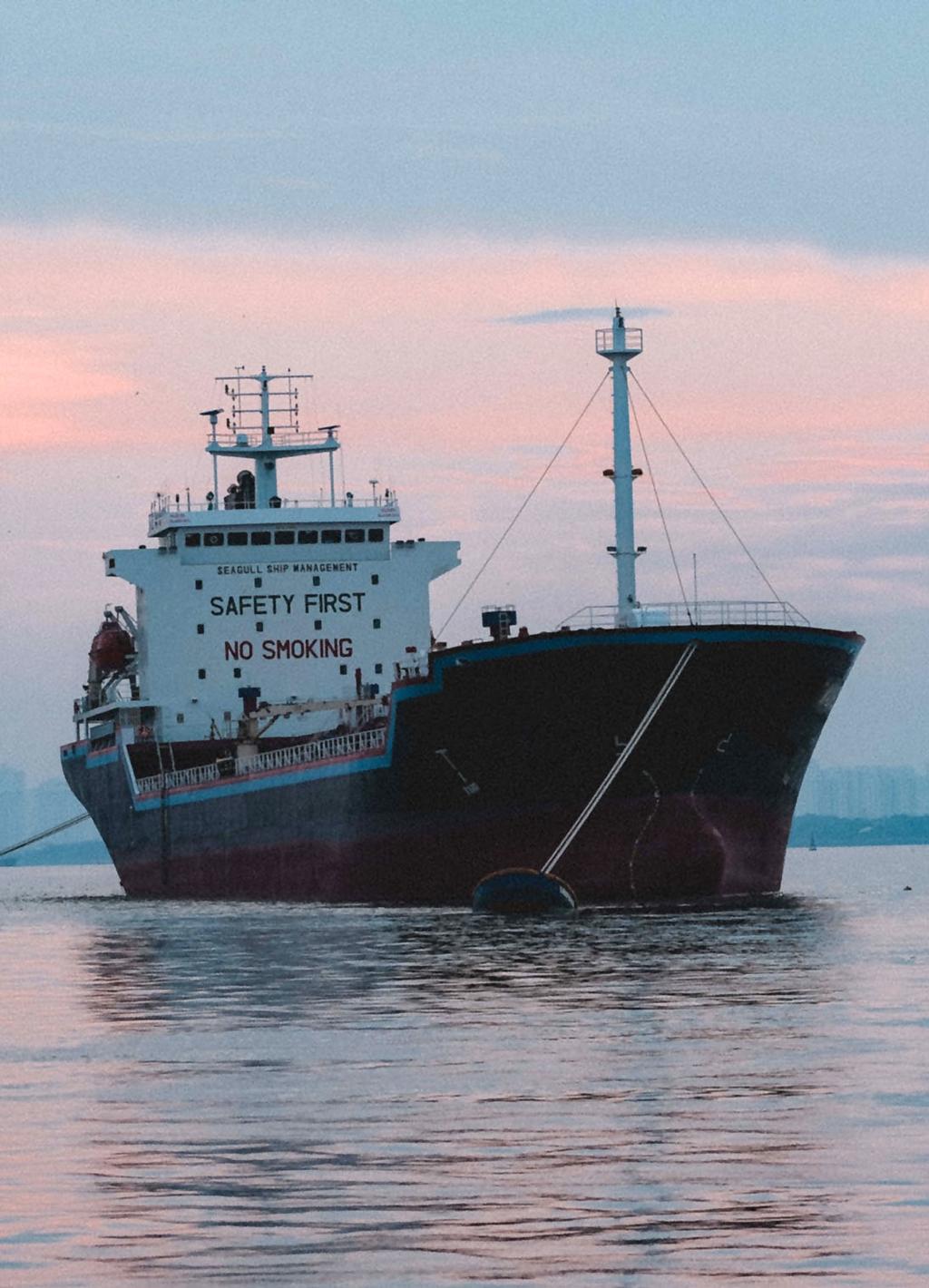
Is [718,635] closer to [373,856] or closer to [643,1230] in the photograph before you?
[373,856]

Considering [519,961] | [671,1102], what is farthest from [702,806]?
[671,1102]

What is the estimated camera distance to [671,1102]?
15.8 metres

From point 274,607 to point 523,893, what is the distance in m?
21.8

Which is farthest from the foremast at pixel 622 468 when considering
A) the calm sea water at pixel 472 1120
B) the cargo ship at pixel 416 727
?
the calm sea water at pixel 472 1120

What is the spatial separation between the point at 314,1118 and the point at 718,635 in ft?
79.7

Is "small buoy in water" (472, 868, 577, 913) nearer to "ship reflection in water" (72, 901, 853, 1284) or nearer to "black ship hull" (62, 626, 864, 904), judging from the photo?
"black ship hull" (62, 626, 864, 904)

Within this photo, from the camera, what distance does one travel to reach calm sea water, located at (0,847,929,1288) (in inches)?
427

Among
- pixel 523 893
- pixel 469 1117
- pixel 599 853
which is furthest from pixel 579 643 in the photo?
pixel 469 1117

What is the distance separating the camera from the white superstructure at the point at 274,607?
188ft

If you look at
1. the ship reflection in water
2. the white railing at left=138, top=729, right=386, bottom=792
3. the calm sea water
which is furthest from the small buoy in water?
the ship reflection in water

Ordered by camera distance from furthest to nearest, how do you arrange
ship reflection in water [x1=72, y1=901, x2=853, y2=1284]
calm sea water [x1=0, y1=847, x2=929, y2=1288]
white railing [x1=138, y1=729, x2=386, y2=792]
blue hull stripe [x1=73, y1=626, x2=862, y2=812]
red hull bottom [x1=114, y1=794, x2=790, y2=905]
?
white railing [x1=138, y1=729, x2=386, y2=792] → red hull bottom [x1=114, y1=794, x2=790, y2=905] → blue hull stripe [x1=73, y1=626, x2=862, y2=812] → ship reflection in water [x1=72, y1=901, x2=853, y2=1284] → calm sea water [x1=0, y1=847, x2=929, y2=1288]

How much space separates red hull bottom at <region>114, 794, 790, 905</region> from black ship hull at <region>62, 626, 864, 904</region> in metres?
0.03

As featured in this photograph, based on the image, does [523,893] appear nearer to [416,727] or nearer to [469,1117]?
[416,727]

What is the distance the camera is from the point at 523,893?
3712 cm
